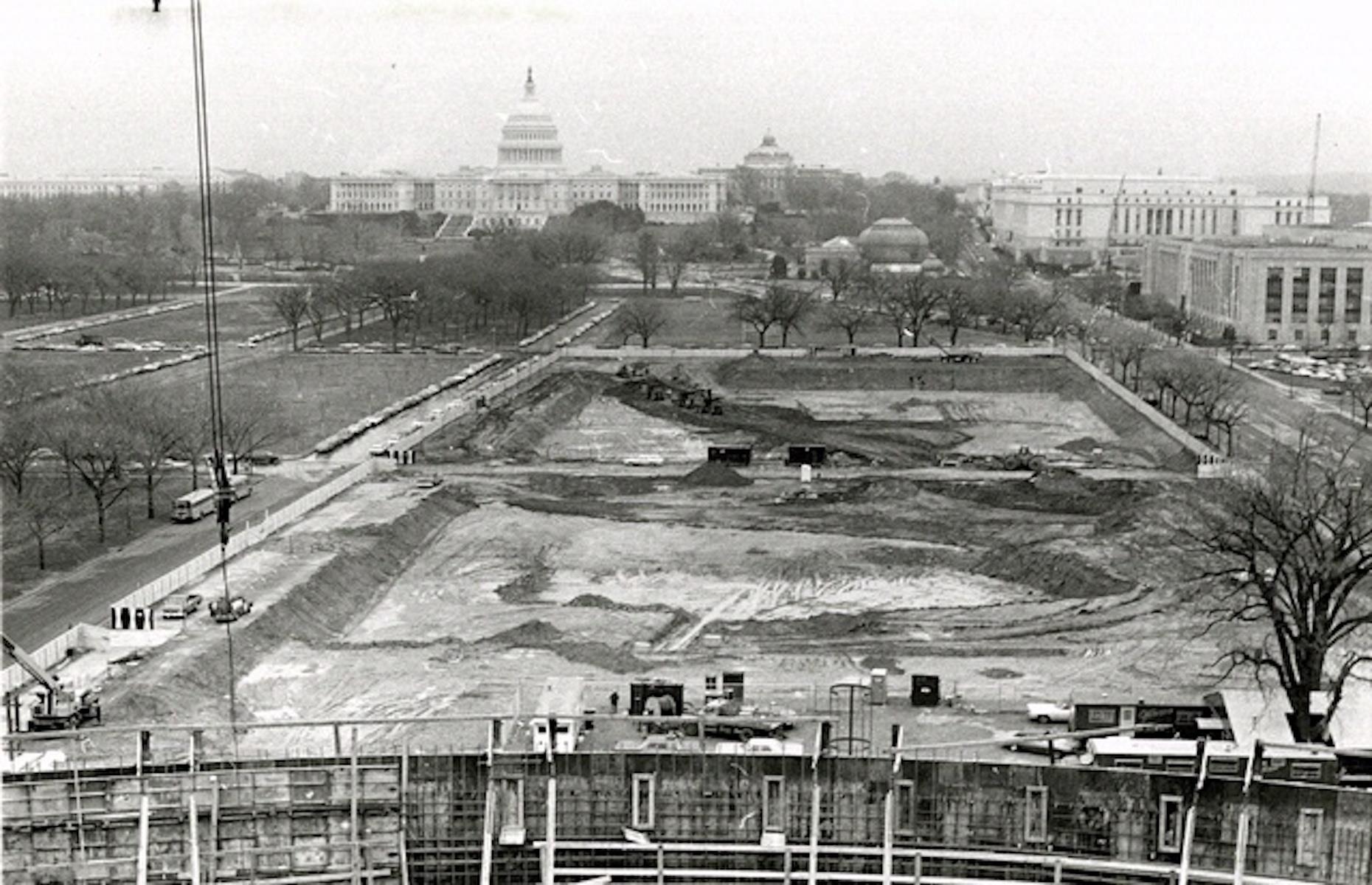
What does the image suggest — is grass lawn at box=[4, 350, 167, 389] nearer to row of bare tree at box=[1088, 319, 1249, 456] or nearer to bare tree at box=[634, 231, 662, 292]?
A: row of bare tree at box=[1088, 319, 1249, 456]

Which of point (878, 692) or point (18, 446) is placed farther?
point (18, 446)

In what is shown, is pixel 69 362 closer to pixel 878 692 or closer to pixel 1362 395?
pixel 1362 395

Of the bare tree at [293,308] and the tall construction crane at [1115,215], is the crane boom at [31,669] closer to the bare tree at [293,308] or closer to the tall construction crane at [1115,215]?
the bare tree at [293,308]

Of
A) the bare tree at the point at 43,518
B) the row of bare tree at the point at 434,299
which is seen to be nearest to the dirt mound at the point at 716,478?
the bare tree at the point at 43,518

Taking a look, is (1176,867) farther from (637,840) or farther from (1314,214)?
(1314,214)

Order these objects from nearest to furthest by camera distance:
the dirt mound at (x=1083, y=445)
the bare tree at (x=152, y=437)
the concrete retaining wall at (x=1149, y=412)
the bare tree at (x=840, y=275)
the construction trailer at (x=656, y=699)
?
the construction trailer at (x=656, y=699) < the bare tree at (x=152, y=437) < the concrete retaining wall at (x=1149, y=412) < the dirt mound at (x=1083, y=445) < the bare tree at (x=840, y=275)

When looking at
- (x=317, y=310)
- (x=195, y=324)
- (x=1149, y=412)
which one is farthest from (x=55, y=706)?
(x=195, y=324)

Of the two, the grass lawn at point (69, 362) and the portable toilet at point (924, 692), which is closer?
the portable toilet at point (924, 692)
